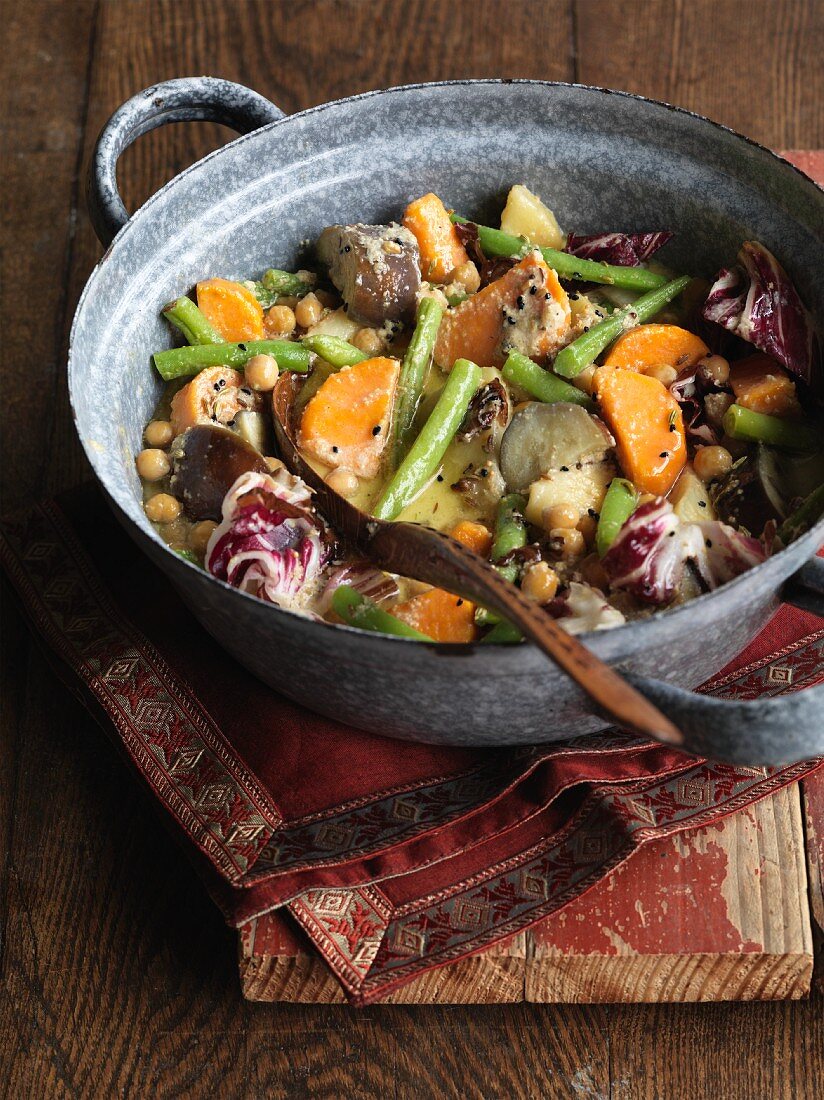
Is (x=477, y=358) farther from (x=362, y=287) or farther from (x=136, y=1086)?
(x=136, y=1086)

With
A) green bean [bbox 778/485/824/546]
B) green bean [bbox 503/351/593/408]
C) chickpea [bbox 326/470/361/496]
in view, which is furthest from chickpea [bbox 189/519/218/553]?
green bean [bbox 778/485/824/546]

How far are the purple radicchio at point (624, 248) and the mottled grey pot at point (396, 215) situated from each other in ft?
0.24

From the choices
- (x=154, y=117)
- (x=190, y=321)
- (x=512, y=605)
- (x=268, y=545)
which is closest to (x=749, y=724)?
(x=512, y=605)

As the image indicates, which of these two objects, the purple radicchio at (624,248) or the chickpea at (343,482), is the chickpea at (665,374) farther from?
the chickpea at (343,482)

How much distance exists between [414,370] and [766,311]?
2.88 ft

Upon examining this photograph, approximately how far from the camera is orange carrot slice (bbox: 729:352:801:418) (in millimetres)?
3076

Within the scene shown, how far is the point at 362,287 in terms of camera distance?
10.7ft

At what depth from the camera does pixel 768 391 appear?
121 inches

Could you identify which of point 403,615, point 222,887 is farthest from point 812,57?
point 222,887

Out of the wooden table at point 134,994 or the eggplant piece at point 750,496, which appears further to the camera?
the eggplant piece at point 750,496

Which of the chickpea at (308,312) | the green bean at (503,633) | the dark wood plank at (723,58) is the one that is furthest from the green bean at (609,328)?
the dark wood plank at (723,58)

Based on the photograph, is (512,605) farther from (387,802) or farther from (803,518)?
(803,518)

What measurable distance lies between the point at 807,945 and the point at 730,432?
3.88 feet

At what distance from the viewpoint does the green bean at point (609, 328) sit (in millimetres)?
3109
